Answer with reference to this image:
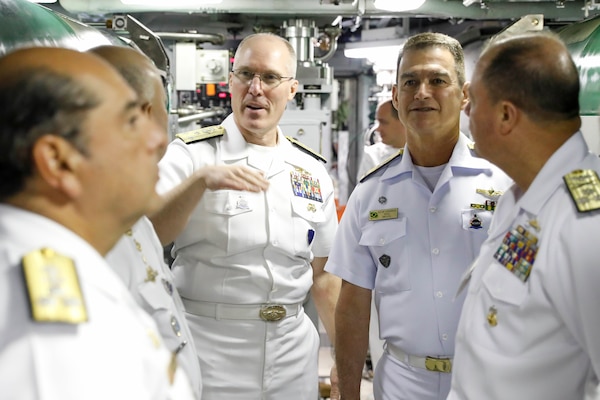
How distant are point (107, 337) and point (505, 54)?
1.10 m

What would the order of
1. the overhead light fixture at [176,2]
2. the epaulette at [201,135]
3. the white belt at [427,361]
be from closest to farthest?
the white belt at [427,361] → the epaulette at [201,135] → the overhead light fixture at [176,2]

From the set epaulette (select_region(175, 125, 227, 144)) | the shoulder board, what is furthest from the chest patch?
the shoulder board

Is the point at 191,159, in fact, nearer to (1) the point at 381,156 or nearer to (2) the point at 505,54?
(2) the point at 505,54

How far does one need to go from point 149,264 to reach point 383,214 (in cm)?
94

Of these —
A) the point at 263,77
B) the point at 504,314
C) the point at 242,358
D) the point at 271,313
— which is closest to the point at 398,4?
the point at 263,77

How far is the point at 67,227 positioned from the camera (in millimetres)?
820

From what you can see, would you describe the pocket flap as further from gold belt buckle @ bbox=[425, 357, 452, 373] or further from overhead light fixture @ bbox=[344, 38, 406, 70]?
overhead light fixture @ bbox=[344, 38, 406, 70]

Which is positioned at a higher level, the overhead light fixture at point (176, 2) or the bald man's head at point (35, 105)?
the overhead light fixture at point (176, 2)

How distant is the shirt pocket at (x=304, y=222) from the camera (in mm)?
2285

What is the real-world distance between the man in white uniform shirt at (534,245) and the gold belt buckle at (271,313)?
877 mm

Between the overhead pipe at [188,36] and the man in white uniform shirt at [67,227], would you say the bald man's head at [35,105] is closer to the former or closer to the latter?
the man in white uniform shirt at [67,227]

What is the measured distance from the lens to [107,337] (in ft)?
2.50

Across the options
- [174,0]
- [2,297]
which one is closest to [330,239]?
[2,297]

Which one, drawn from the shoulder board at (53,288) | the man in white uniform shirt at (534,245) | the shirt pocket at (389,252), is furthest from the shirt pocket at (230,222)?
the shoulder board at (53,288)
